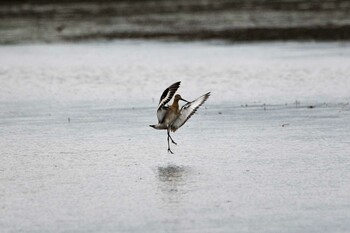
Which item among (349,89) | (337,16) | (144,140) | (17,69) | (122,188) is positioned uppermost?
(122,188)

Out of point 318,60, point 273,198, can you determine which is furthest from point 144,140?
point 318,60

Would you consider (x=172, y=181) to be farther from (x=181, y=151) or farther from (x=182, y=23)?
(x=182, y=23)

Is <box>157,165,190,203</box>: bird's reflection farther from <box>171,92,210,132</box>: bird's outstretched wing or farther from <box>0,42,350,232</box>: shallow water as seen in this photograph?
<box>171,92,210,132</box>: bird's outstretched wing

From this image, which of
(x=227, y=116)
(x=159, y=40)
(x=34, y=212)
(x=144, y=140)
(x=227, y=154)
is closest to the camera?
(x=34, y=212)

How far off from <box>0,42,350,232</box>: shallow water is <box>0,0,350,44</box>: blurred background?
10900 mm

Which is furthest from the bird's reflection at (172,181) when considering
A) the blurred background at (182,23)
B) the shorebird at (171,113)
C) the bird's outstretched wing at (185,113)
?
the blurred background at (182,23)

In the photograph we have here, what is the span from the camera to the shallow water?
944 centimetres

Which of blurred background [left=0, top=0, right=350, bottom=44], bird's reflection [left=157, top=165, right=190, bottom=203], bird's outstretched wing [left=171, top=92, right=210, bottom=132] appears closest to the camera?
bird's reflection [left=157, top=165, right=190, bottom=203]

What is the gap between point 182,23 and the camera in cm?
4481

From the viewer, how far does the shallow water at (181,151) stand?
944 cm

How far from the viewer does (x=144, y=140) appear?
570 inches

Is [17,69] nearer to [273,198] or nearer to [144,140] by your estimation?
[144,140]

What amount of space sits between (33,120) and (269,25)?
977 inches

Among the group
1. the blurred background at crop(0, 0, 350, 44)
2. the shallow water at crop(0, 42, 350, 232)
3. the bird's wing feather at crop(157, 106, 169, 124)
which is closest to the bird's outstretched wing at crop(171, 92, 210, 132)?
the bird's wing feather at crop(157, 106, 169, 124)
